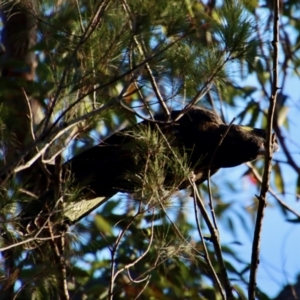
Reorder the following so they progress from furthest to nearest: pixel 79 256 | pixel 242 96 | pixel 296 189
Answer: pixel 242 96, pixel 296 189, pixel 79 256

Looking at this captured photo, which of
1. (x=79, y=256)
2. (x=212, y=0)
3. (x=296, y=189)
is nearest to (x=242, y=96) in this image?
(x=296, y=189)

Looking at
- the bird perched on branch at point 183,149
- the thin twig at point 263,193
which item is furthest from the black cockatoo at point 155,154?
the thin twig at point 263,193

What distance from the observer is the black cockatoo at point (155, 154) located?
2738 mm

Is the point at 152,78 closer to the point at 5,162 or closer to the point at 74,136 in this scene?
the point at 74,136

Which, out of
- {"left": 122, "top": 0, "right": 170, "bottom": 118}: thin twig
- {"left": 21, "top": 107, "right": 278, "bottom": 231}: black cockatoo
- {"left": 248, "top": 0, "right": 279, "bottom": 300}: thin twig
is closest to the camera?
{"left": 122, "top": 0, "right": 170, "bottom": 118}: thin twig

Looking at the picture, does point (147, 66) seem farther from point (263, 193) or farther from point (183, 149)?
point (263, 193)

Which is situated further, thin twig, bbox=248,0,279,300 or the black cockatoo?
the black cockatoo

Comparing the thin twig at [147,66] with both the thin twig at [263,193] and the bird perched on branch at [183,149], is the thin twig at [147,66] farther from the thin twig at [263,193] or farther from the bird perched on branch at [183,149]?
the thin twig at [263,193]

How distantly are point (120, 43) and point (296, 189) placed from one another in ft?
8.54

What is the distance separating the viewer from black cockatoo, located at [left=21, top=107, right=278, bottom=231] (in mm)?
2738

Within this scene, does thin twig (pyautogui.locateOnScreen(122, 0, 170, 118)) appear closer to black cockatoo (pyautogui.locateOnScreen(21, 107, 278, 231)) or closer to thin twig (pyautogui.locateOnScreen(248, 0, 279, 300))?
black cockatoo (pyautogui.locateOnScreen(21, 107, 278, 231))

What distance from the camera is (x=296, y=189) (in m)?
4.92

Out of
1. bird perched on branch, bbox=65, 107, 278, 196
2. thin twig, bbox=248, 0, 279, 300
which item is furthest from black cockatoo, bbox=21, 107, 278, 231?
thin twig, bbox=248, 0, 279, 300

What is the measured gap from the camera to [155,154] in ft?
8.78
